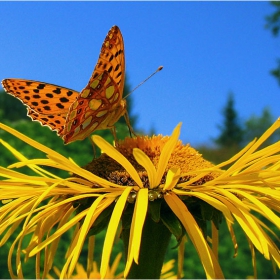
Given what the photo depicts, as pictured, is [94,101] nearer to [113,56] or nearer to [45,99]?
[113,56]

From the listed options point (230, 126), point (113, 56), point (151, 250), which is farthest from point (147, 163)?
point (230, 126)

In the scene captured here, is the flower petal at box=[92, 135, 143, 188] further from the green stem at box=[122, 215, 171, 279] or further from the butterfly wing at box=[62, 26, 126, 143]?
the butterfly wing at box=[62, 26, 126, 143]

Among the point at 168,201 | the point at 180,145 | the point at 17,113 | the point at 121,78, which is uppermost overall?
the point at 17,113

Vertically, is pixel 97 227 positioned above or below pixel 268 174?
below

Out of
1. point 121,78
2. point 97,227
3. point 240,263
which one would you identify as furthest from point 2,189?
point 240,263

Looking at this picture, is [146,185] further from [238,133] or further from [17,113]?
[238,133]

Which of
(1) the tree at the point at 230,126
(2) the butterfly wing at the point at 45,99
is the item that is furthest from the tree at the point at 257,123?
(2) the butterfly wing at the point at 45,99

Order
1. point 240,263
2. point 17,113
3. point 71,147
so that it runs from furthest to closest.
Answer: point 17,113, point 71,147, point 240,263
